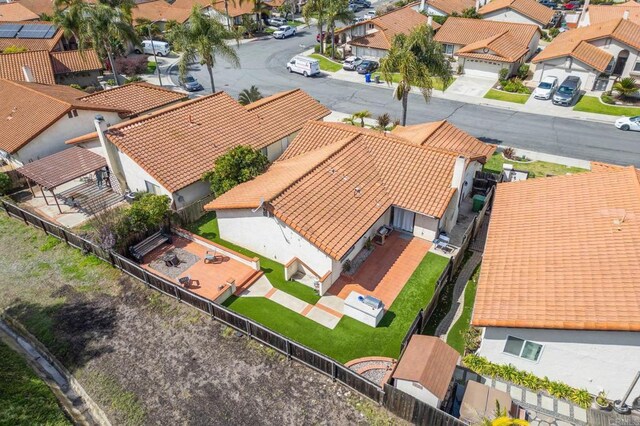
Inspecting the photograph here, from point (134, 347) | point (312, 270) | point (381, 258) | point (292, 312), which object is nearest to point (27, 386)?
point (134, 347)

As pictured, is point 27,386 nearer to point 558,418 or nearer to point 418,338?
point 418,338

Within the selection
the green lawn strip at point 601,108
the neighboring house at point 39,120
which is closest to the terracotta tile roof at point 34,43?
the neighboring house at point 39,120

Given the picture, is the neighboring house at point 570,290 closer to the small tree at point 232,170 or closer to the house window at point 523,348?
the house window at point 523,348

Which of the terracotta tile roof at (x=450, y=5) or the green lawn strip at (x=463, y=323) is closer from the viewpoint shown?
the green lawn strip at (x=463, y=323)

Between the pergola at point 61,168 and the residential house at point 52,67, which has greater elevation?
the residential house at point 52,67

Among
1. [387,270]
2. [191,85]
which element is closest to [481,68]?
[191,85]

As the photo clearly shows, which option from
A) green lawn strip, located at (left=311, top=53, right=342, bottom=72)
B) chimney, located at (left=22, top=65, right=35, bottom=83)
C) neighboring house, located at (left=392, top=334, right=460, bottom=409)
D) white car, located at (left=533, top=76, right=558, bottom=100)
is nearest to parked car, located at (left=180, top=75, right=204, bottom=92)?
chimney, located at (left=22, top=65, right=35, bottom=83)
